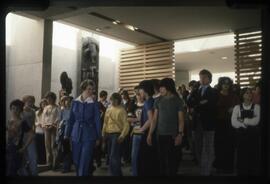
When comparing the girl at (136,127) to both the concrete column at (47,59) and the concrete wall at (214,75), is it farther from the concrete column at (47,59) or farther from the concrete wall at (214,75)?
the concrete column at (47,59)

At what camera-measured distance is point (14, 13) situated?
2730 millimetres

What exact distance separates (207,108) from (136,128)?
0.58 metres

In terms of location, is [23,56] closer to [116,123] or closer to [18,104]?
[18,104]

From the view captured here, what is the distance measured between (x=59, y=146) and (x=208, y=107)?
1.21m

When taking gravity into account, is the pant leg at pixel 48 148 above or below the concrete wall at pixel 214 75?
below

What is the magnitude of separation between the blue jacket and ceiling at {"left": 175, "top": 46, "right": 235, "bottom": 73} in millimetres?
749

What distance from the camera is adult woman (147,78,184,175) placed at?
2822 mm

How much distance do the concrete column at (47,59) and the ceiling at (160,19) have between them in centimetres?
12

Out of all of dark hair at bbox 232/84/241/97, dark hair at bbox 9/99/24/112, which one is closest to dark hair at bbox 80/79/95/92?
dark hair at bbox 9/99/24/112

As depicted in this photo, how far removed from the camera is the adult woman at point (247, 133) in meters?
2.75

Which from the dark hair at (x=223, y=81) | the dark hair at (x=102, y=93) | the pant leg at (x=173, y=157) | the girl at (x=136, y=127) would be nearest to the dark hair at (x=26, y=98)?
the dark hair at (x=102, y=93)

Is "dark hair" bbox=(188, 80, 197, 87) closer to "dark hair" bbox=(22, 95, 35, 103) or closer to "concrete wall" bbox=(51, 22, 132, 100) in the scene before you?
"concrete wall" bbox=(51, 22, 132, 100)

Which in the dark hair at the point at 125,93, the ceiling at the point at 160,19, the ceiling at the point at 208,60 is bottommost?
the dark hair at the point at 125,93

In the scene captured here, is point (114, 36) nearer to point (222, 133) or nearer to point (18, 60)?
point (18, 60)
